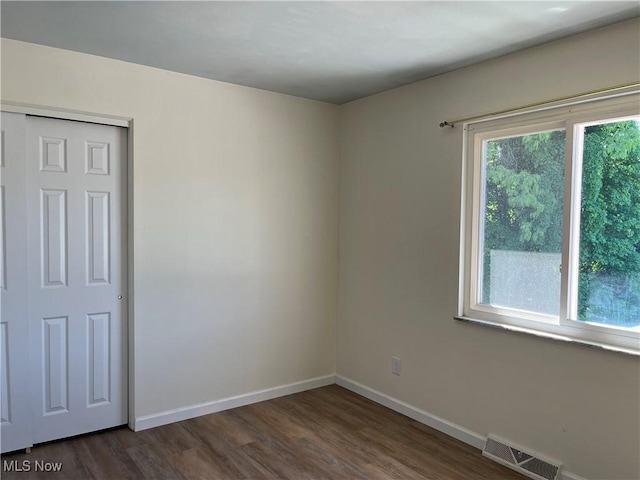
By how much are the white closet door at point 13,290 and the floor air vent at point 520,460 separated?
8.82 ft

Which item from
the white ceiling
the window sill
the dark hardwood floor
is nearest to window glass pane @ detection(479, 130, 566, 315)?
the window sill

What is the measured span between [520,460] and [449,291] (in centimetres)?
103

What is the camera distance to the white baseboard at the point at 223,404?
3098 millimetres

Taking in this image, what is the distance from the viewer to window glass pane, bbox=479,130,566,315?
2.60 metres

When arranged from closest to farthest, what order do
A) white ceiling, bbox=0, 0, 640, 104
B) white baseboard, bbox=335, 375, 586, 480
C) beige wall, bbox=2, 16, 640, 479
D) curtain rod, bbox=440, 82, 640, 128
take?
white ceiling, bbox=0, 0, 640, 104
curtain rod, bbox=440, 82, 640, 128
beige wall, bbox=2, 16, 640, 479
white baseboard, bbox=335, 375, 586, 480

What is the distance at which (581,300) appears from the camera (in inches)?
98.2

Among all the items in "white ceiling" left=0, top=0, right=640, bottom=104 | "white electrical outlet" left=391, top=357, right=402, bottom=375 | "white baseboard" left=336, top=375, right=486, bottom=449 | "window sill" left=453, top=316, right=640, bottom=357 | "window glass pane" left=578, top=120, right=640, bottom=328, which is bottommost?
"white baseboard" left=336, top=375, right=486, bottom=449

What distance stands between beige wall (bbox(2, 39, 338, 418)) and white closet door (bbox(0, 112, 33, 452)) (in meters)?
0.31

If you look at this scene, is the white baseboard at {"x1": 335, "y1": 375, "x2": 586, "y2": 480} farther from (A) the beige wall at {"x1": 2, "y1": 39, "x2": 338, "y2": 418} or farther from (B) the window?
(B) the window

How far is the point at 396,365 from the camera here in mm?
3463

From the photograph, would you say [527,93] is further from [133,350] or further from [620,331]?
[133,350]

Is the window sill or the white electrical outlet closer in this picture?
the window sill

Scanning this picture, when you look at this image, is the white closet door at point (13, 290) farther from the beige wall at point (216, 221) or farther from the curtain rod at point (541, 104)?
the curtain rod at point (541, 104)

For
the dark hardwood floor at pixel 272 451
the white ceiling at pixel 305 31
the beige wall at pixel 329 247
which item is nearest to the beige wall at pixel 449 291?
the beige wall at pixel 329 247
